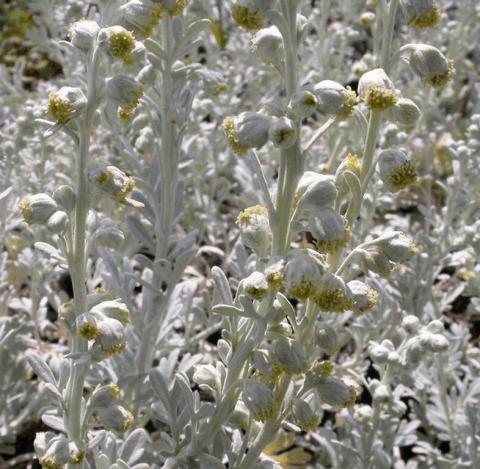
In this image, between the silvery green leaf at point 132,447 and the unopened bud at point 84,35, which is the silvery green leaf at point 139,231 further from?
the unopened bud at point 84,35

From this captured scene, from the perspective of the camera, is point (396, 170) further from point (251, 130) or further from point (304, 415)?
point (304, 415)

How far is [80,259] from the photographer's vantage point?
1.92 meters

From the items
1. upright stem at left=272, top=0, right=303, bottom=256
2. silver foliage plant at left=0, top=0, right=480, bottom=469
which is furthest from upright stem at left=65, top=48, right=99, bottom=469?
upright stem at left=272, top=0, right=303, bottom=256

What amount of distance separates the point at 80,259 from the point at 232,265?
139 cm

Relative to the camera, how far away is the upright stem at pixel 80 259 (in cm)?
184

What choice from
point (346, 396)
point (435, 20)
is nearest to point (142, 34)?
point (435, 20)

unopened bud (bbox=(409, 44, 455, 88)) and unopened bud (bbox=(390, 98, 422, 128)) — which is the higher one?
unopened bud (bbox=(409, 44, 455, 88))

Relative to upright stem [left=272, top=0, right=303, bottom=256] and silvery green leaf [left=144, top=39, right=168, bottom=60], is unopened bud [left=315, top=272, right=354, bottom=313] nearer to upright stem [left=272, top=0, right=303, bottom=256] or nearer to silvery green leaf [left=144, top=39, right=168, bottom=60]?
upright stem [left=272, top=0, right=303, bottom=256]

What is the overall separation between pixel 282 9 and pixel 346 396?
1038 millimetres

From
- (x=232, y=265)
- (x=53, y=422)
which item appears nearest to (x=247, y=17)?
(x=53, y=422)

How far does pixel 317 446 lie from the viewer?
3.58m

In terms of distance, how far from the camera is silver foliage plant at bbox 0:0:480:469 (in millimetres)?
1775

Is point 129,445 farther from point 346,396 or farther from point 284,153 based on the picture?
point 284,153

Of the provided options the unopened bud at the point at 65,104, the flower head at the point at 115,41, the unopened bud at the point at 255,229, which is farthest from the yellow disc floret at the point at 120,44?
the unopened bud at the point at 255,229
